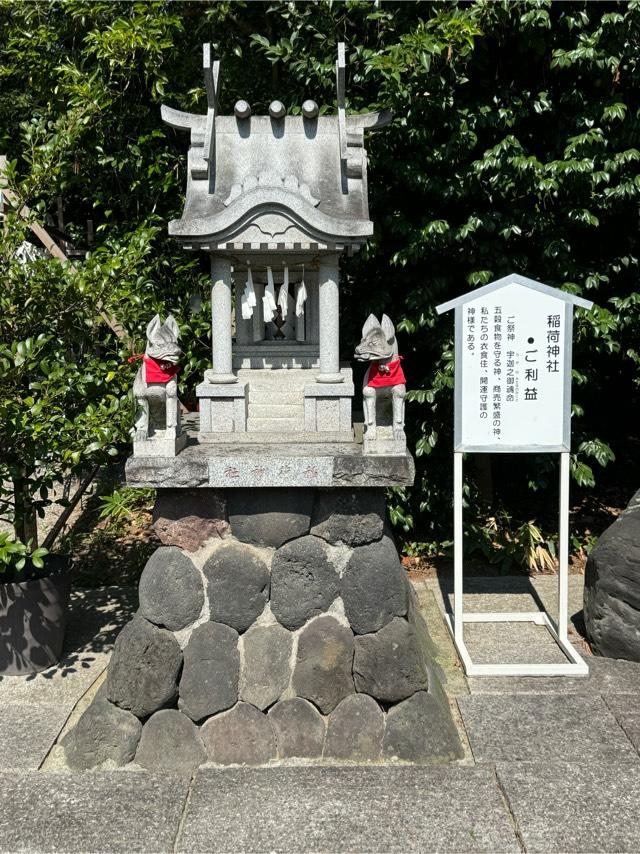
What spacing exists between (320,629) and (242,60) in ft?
18.4

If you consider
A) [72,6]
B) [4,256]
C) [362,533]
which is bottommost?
[362,533]

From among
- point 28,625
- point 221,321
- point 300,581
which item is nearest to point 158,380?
point 221,321

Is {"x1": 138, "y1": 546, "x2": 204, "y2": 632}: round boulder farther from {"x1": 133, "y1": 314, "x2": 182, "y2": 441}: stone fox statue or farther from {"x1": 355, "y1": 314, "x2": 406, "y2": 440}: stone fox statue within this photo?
{"x1": 355, "y1": 314, "x2": 406, "y2": 440}: stone fox statue

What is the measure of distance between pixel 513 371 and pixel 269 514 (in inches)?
74.6

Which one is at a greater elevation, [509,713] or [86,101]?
[86,101]

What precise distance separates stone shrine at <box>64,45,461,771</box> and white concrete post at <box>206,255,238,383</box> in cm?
14

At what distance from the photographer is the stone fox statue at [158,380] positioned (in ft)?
→ 14.0

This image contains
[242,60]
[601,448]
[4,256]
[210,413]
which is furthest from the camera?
[242,60]

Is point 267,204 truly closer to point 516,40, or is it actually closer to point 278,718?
point 278,718

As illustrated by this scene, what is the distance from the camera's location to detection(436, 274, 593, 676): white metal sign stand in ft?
16.1

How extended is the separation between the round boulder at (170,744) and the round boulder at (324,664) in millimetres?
613

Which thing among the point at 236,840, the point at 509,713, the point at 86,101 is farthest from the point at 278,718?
the point at 86,101

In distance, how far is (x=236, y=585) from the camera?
13.9 ft

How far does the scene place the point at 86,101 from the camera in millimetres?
6418
